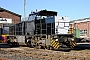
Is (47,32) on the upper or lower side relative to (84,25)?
lower

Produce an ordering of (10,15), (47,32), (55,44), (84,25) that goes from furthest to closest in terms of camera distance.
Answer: (10,15)
(84,25)
(47,32)
(55,44)

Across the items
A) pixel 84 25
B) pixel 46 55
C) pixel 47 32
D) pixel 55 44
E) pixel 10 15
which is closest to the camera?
pixel 46 55

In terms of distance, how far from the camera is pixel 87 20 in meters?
39.9

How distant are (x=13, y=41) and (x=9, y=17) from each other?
2382 centimetres

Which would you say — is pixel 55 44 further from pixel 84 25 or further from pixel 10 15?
pixel 10 15

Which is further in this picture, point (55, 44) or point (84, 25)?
point (84, 25)

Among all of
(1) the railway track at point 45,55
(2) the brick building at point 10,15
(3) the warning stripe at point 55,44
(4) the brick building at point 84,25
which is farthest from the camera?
(2) the brick building at point 10,15

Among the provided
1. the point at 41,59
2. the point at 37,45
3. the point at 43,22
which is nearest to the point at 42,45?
the point at 37,45

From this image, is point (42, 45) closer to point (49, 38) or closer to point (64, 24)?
point (49, 38)

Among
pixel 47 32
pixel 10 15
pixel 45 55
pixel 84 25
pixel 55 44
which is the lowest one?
pixel 45 55

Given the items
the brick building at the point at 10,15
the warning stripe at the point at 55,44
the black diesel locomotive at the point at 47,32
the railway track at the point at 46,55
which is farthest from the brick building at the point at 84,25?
the railway track at the point at 46,55

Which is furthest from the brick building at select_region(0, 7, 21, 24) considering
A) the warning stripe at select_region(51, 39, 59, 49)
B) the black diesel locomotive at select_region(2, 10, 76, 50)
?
the warning stripe at select_region(51, 39, 59, 49)

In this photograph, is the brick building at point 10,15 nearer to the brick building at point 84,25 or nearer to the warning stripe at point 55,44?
the brick building at point 84,25

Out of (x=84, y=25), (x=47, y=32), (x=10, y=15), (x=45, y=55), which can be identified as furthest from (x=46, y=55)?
(x=10, y=15)
